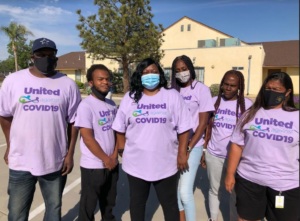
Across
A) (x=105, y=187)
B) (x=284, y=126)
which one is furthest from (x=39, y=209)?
(x=284, y=126)

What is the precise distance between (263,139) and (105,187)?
1.63 m

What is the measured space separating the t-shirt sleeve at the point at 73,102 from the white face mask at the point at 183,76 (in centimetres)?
104

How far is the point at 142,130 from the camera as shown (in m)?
2.35

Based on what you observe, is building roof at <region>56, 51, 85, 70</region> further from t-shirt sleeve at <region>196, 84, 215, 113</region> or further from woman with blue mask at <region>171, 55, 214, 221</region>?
t-shirt sleeve at <region>196, 84, 215, 113</region>

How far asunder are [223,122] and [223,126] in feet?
0.14

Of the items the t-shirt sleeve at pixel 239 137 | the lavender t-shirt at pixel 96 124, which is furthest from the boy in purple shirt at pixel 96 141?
the t-shirt sleeve at pixel 239 137

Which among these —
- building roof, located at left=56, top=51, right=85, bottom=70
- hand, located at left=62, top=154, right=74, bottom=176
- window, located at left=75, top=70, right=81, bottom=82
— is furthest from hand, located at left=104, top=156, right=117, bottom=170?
window, located at left=75, top=70, right=81, bottom=82

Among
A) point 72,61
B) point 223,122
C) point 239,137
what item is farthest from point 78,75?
point 239,137

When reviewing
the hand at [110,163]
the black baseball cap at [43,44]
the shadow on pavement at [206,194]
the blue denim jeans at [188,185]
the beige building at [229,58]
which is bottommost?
the shadow on pavement at [206,194]

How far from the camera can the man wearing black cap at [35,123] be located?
230 cm

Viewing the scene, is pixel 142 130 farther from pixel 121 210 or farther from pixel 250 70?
pixel 250 70

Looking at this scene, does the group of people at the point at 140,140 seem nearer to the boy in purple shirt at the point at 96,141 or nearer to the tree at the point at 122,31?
the boy in purple shirt at the point at 96,141

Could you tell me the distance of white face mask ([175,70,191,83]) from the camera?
2.85 metres

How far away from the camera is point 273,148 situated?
2039 millimetres
